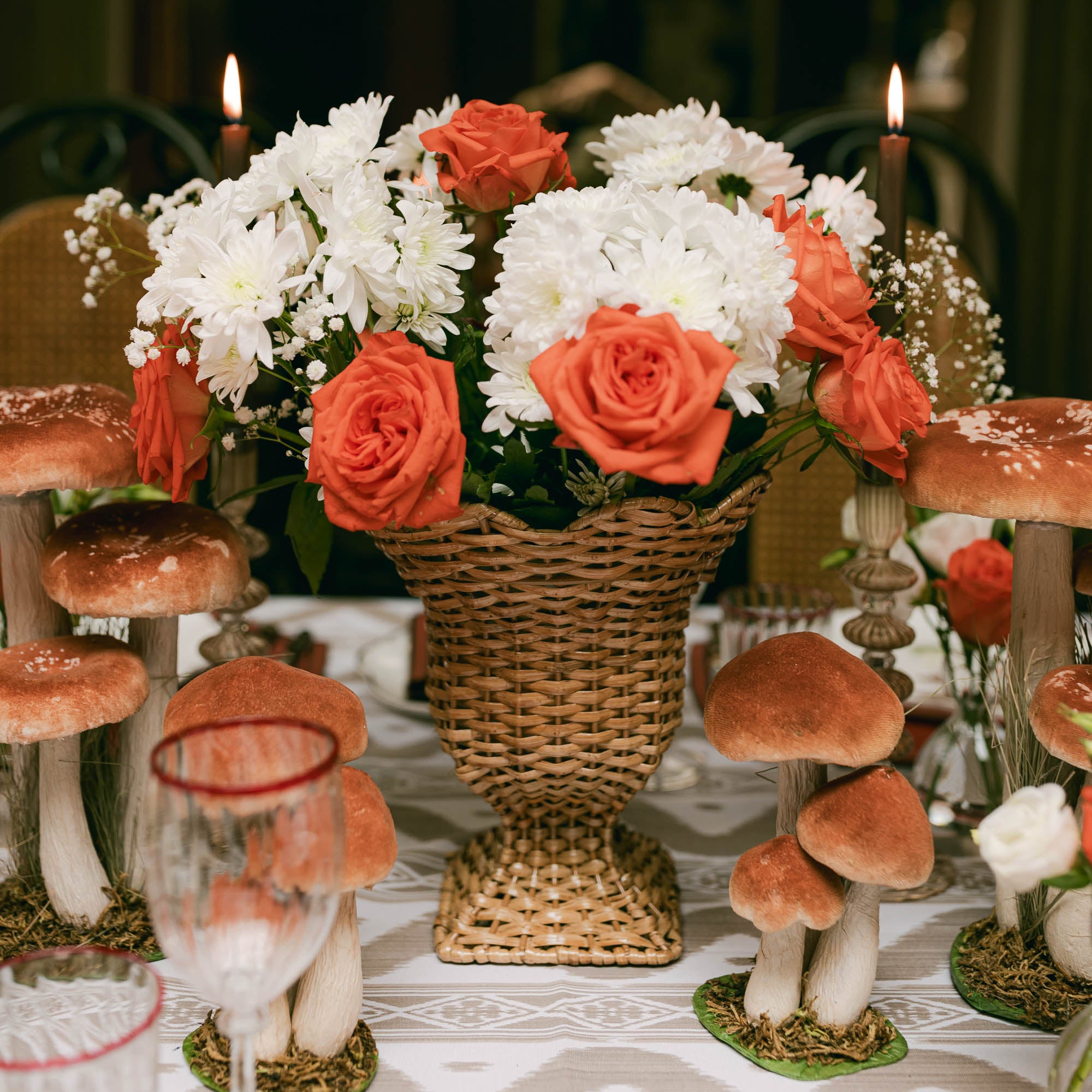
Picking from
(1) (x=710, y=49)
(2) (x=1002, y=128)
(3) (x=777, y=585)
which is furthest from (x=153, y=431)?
(1) (x=710, y=49)

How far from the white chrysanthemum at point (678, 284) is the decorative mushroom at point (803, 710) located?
0.68ft

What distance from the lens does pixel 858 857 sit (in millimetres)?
614

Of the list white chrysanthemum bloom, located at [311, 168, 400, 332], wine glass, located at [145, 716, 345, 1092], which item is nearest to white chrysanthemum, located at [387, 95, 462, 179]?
white chrysanthemum bloom, located at [311, 168, 400, 332]

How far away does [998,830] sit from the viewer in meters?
0.53

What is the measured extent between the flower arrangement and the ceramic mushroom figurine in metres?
0.11

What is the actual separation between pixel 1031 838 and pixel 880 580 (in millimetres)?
418

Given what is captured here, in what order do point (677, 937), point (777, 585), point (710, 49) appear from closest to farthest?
point (677, 937)
point (777, 585)
point (710, 49)

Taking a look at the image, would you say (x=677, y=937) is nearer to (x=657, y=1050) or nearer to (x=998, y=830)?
(x=657, y=1050)

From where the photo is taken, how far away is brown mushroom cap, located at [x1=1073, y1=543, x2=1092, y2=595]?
0.78 meters

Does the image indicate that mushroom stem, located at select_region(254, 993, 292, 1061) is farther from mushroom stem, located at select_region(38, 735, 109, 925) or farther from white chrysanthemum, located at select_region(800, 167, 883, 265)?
white chrysanthemum, located at select_region(800, 167, 883, 265)

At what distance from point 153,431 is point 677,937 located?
49cm

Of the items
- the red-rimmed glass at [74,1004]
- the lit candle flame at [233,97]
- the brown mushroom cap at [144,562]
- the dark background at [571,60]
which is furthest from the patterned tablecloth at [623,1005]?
the dark background at [571,60]

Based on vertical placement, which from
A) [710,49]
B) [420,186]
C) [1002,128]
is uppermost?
[710,49]

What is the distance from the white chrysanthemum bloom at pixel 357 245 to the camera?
0.64m
